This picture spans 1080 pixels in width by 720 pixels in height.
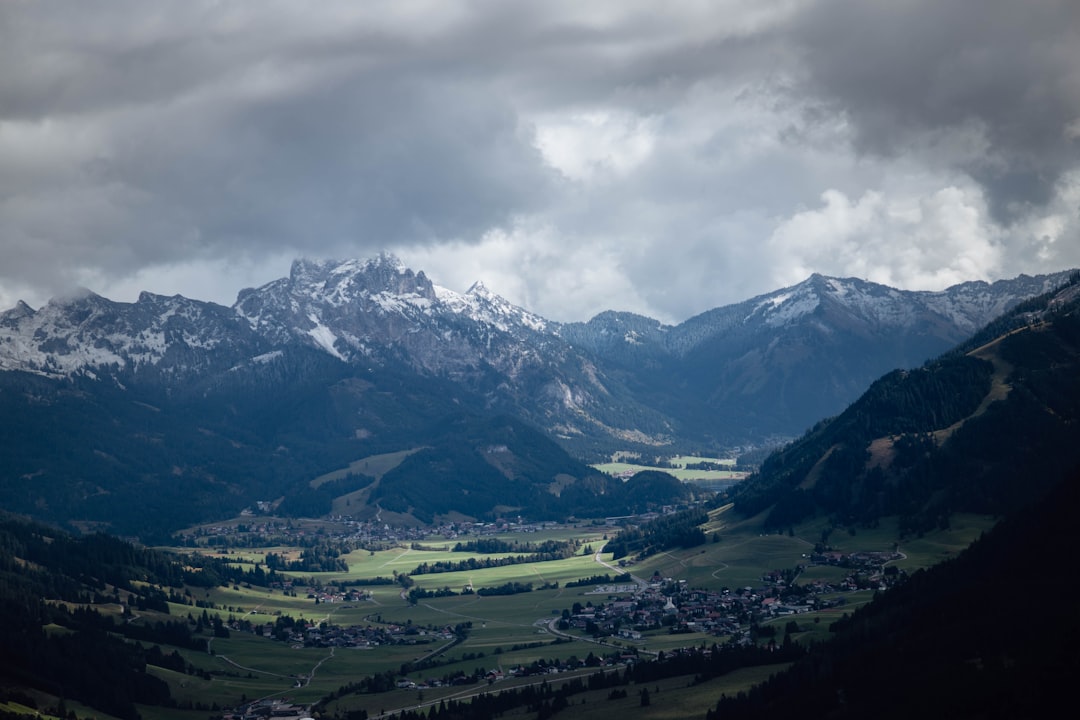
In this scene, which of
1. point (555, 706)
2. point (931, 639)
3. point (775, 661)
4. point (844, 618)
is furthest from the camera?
point (844, 618)

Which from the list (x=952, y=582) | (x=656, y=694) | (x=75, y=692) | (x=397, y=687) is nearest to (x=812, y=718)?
(x=656, y=694)

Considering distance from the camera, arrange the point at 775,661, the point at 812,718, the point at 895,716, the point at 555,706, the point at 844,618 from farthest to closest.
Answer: the point at 844,618 < the point at 775,661 < the point at 555,706 < the point at 812,718 < the point at 895,716

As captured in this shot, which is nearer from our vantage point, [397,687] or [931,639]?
[931,639]

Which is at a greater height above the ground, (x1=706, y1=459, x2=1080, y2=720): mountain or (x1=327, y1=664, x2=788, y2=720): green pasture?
(x1=706, y1=459, x2=1080, y2=720): mountain

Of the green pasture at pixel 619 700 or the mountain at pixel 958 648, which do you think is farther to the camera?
the green pasture at pixel 619 700

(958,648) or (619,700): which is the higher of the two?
(958,648)

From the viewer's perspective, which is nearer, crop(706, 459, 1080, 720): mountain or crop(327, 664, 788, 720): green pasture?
crop(706, 459, 1080, 720): mountain

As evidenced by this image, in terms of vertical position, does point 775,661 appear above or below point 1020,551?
below

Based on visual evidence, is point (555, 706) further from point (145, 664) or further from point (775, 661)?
point (145, 664)

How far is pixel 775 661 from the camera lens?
174250mm

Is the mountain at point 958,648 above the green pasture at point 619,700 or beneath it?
above

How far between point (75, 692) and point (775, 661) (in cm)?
10485

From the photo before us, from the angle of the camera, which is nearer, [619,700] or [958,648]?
[958,648]

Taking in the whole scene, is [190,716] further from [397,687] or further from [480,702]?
[480,702]
